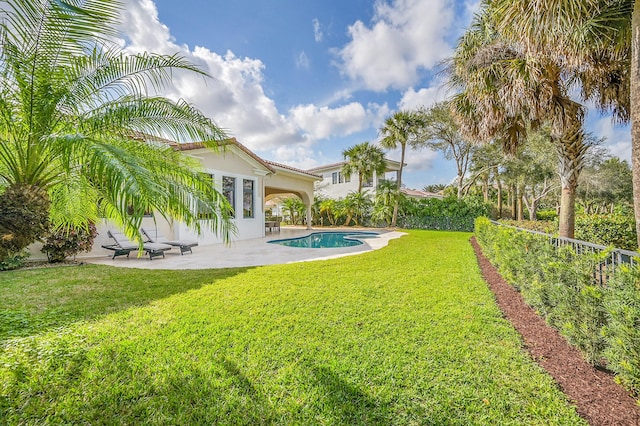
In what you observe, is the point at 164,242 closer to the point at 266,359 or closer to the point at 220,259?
the point at 220,259

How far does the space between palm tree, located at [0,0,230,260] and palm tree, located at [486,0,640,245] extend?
5981 mm

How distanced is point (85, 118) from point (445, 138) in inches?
1157

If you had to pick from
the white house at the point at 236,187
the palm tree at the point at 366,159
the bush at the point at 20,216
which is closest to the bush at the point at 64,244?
the white house at the point at 236,187

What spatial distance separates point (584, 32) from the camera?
5.23 m

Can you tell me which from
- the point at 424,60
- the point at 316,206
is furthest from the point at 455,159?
the point at 424,60

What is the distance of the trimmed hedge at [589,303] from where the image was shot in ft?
8.20

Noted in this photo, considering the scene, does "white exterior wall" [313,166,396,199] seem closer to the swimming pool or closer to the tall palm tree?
the swimming pool

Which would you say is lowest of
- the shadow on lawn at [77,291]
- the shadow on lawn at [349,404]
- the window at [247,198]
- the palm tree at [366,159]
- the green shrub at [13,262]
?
the shadow on lawn at [349,404]

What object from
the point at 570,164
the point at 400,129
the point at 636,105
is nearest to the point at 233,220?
the point at 570,164

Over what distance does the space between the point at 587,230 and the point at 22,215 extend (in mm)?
15771

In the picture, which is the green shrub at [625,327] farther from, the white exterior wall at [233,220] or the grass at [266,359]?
the white exterior wall at [233,220]

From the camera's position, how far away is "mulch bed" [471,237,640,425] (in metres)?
2.52

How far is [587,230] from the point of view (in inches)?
416

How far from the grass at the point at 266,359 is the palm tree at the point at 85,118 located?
5.45ft
